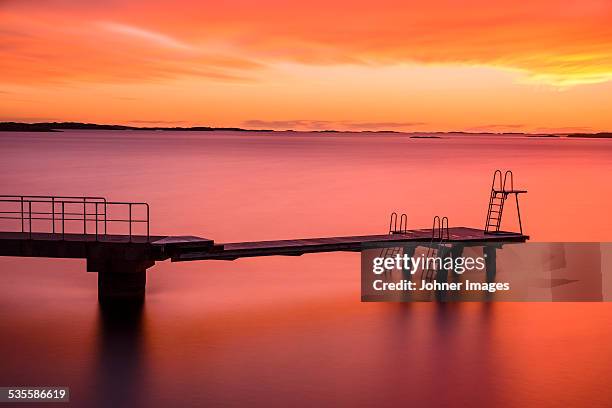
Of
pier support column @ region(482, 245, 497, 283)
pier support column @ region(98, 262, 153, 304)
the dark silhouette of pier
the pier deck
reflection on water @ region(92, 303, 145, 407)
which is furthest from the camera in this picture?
pier support column @ region(482, 245, 497, 283)

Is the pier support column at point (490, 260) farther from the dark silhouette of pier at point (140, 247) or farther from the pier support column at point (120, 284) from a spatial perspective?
the pier support column at point (120, 284)

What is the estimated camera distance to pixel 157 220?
1917 inches

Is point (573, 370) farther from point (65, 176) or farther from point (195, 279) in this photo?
point (65, 176)

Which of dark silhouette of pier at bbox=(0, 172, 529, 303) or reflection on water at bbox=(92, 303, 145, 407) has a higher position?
dark silhouette of pier at bbox=(0, 172, 529, 303)

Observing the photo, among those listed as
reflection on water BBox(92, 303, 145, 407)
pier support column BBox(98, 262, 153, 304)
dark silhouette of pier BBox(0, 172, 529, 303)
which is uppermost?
dark silhouette of pier BBox(0, 172, 529, 303)

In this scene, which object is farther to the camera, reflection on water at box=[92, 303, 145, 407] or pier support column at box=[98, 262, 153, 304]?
pier support column at box=[98, 262, 153, 304]

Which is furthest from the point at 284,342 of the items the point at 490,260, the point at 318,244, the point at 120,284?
the point at 490,260

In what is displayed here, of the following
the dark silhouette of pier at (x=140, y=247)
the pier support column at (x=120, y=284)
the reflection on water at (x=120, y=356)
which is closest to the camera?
the reflection on water at (x=120, y=356)

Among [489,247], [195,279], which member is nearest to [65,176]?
[195,279]

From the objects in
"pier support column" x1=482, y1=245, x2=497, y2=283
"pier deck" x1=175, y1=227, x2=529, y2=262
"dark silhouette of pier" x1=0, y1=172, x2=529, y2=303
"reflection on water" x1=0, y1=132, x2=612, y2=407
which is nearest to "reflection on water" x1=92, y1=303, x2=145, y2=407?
"reflection on water" x1=0, y1=132, x2=612, y2=407

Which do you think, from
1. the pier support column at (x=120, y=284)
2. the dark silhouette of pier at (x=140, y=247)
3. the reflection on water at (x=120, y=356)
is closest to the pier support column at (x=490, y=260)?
the dark silhouette of pier at (x=140, y=247)

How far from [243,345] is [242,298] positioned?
19.4 ft

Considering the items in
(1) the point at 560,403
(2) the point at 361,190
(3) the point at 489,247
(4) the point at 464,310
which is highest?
(2) the point at 361,190

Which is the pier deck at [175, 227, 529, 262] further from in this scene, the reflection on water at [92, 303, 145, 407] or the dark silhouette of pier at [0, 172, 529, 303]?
the reflection on water at [92, 303, 145, 407]
